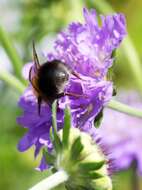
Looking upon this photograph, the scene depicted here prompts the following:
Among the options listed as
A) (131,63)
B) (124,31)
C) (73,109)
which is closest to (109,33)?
(124,31)

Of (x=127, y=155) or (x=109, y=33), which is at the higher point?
(x=109, y=33)

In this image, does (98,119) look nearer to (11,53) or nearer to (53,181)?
→ (53,181)

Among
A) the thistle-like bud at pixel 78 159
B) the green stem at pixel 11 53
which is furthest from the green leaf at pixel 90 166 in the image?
the green stem at pixel 11 53

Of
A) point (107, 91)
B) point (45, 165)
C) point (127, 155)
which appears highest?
point (107, 91)

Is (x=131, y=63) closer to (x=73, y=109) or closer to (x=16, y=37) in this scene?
(x=16, y=37)

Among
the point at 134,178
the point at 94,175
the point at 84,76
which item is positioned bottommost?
the point at 134,178

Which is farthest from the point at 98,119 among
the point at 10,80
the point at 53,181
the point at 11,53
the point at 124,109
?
the point at 11,53
